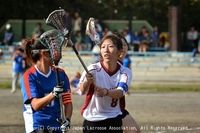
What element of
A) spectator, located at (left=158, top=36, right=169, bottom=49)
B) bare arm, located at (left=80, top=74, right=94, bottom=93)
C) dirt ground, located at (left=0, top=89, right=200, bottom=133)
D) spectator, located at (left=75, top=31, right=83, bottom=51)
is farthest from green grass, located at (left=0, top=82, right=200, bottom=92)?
bare arm, located at (left=80, top=74, right=94, bottom=93)

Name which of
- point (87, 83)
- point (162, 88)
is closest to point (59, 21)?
point (87, 83)

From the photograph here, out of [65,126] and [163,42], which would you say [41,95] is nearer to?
[65,126]

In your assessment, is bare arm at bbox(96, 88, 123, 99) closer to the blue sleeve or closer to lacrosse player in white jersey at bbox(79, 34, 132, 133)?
lacrosse player in white jersey at bbox(79, 34, 132, 133)

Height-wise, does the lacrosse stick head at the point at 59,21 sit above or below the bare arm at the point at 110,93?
above

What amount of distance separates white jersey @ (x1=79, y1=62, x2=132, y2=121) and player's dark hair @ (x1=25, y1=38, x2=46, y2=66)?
733 millimetres

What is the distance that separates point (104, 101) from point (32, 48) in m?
1.16

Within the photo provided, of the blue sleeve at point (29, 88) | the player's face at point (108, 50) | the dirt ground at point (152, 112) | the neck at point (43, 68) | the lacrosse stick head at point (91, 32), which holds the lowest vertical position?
the dirt ground at point (152, 112)

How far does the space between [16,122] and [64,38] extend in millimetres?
6889

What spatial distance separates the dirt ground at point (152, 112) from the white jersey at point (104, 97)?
14.3 feet

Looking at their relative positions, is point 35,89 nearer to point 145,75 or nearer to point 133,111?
point 133,111

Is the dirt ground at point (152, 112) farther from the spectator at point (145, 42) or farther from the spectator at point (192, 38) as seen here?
the spectator at point (192, 38)

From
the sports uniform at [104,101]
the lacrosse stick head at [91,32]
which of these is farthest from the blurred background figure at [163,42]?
the sports uniform at [104,101]

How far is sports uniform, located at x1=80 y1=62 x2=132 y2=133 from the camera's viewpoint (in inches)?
251

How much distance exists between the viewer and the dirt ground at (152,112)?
11289 millimetres
